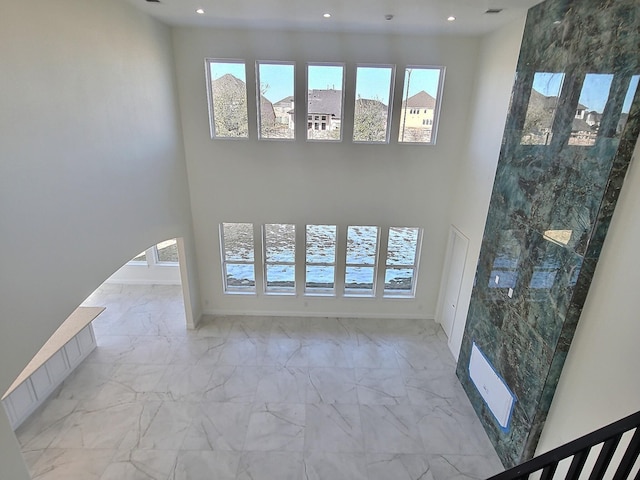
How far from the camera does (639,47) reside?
298 centimetres

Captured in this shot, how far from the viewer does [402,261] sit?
25.7 ft

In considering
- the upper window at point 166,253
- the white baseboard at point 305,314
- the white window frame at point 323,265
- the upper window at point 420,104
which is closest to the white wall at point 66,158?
the white baseboard at point 305,314

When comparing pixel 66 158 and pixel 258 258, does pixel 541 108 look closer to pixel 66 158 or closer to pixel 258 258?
pixel 66 158

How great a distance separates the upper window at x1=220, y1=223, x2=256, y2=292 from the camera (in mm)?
7648

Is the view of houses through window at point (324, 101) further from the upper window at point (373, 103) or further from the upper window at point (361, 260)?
the upper window at point (361, 260)

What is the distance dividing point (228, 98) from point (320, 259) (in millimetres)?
3862

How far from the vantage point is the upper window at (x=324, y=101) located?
21.6ft

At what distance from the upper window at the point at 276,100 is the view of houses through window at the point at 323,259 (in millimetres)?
2025

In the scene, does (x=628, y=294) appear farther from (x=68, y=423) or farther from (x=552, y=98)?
(x=68, y=423)

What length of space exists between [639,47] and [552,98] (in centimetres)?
108

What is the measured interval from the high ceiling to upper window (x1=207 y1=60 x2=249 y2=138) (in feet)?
2.46

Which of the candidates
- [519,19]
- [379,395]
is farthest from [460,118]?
[379,395]

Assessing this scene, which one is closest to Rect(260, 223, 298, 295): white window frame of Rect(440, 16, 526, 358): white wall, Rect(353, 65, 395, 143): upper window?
Rect(353, 65, 395, 143): upper window

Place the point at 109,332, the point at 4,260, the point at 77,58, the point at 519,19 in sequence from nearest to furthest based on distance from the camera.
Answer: the point at 4,260 → the point at 77,58 → the point at 519,19 → the point at 109,332
